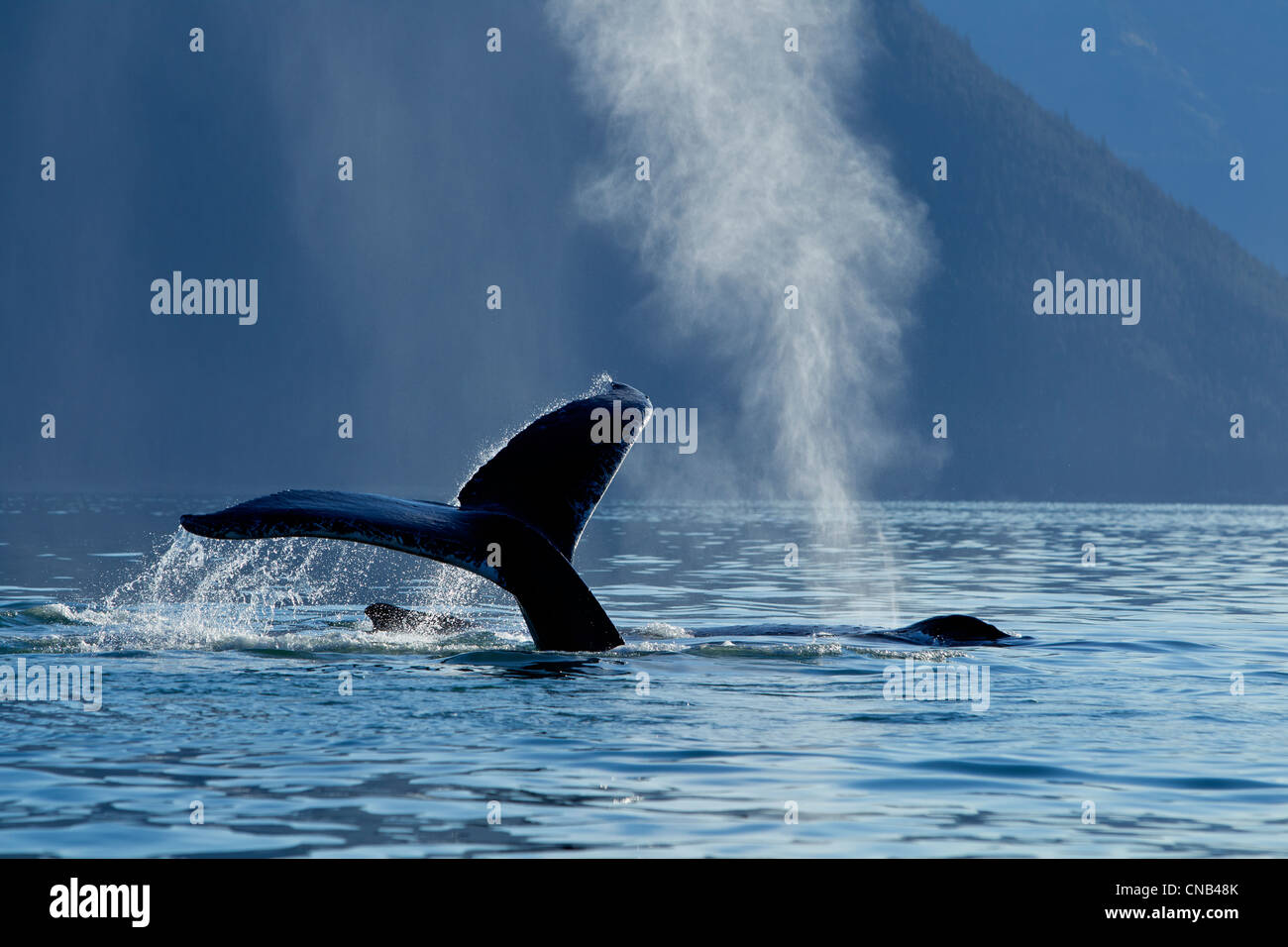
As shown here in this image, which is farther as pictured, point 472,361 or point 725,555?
point 472,361

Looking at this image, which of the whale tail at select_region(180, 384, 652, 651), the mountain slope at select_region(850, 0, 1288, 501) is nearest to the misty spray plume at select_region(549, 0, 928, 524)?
the mountain slope at select_region(850, 0, 1288, 501)

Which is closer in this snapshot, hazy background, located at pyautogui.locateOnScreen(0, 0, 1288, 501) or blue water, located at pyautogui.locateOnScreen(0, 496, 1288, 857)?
blue water, located at pyautogui.locateOnScreen(0, 496, 1288, 857)

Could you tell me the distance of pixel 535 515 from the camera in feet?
40.6

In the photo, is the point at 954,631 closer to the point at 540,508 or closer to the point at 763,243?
the point at 540,508

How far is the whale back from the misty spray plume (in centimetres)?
13372

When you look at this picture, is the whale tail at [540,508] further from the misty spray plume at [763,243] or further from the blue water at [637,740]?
the misty spray plume at [763,243]

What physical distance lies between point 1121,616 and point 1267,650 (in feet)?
15.3

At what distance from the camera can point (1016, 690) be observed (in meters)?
12.8

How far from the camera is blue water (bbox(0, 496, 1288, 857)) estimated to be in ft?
25.7

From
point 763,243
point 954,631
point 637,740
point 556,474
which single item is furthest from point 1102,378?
point 637,740

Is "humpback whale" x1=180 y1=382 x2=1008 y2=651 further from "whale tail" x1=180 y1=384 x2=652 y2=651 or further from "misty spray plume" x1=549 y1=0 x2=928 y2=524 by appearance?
"misty spray plume" x1=549 y1=0 x2=928 y2=524
